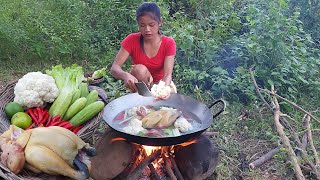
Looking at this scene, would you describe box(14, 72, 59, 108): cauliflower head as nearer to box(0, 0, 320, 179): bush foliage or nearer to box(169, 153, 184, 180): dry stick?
box(0, 0, 320, 179): bush foliage

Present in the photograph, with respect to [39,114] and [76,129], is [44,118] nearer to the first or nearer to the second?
[39,114]

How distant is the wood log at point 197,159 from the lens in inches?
121

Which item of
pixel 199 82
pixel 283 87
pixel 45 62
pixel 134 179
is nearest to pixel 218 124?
pixel 199 82

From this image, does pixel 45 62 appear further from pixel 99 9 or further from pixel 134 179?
pixel 134 179

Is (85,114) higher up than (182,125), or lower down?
lower down

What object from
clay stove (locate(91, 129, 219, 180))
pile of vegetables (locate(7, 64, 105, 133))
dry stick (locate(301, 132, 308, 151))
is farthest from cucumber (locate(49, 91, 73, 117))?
dry stick (locate(301, 132, 308, 151))

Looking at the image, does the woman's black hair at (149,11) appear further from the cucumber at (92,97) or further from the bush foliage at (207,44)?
the bush foliage at (207,44)

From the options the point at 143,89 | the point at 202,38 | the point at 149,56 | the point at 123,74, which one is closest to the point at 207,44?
the point at 202,38

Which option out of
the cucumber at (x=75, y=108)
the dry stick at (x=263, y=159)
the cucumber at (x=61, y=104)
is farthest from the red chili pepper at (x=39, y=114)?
the dry stick at (x=263, y=159)

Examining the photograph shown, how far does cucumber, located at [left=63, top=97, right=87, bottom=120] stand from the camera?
400 cm

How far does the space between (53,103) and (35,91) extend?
0.27m

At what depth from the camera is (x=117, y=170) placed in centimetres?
296

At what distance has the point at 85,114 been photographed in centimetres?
396

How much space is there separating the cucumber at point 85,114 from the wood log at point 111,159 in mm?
974
